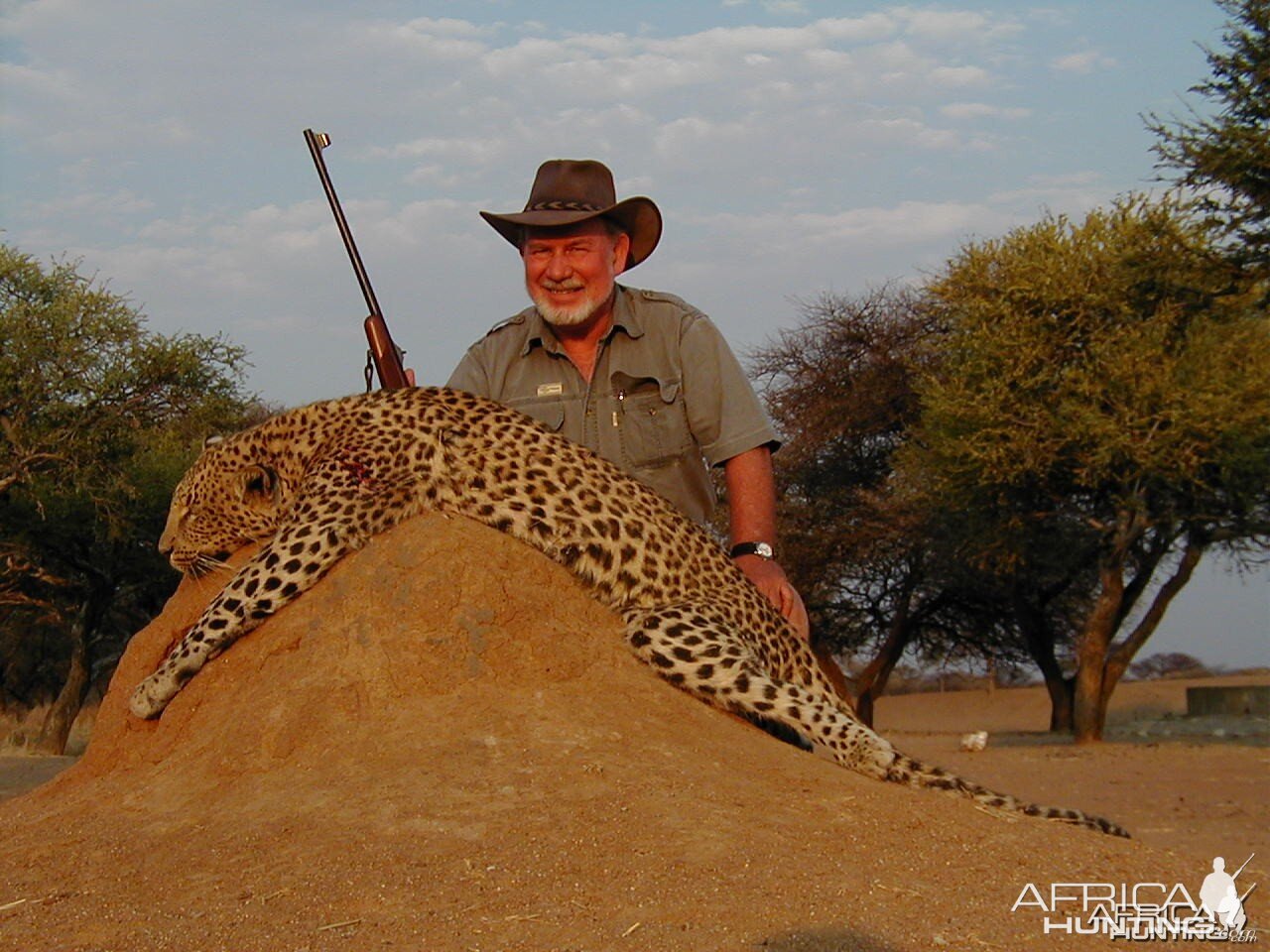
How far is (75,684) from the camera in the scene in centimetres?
2197

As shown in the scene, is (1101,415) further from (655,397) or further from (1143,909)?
(1143,909)

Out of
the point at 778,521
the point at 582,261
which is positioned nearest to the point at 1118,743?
the point at 778,521

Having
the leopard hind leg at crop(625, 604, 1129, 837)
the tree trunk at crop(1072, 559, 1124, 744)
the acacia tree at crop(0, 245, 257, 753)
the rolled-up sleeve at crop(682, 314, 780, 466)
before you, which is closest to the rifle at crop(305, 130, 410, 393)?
the rolled-up sleeve at crop(682, 314, 780, 466)

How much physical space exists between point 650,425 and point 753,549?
0.72 meters

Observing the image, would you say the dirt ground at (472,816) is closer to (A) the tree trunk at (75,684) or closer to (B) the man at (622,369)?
(B) the man at (622,369)

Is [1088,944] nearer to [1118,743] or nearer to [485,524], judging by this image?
[485,524]

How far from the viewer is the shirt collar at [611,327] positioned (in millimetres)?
6531

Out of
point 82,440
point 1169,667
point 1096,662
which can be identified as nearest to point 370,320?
point 82,440

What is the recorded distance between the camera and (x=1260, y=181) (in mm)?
13891

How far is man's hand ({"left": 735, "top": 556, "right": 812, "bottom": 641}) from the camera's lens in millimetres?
5957

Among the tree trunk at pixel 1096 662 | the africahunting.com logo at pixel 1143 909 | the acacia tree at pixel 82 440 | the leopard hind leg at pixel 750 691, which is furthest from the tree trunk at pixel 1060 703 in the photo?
the africahunting.com logo at pixel 1143 909

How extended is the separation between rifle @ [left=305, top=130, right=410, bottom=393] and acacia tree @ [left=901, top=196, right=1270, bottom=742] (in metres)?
11.9

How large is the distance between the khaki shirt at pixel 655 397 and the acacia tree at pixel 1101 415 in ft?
40.8

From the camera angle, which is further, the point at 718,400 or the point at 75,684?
the point at 75,684
